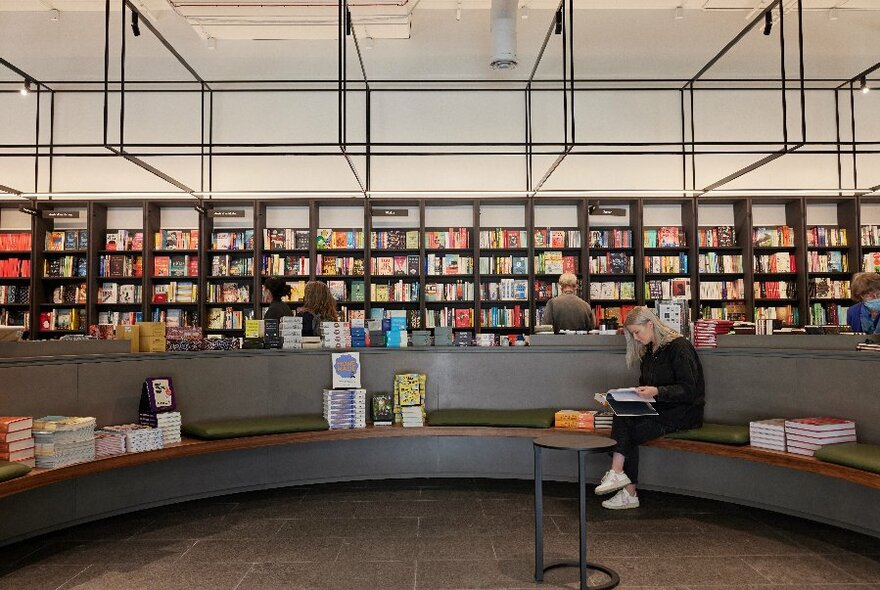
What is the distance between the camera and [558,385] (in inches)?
210

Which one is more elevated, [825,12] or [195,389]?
[825,12]

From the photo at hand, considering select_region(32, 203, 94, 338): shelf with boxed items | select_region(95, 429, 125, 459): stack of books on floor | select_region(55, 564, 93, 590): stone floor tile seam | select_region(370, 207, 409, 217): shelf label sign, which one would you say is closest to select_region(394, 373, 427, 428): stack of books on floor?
select_region(95, 429, 125, 459): stack of books on floor

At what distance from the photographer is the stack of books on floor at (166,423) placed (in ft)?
14.7

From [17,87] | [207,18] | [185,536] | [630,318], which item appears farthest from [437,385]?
[17,87]

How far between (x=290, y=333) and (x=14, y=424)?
83.7 inches

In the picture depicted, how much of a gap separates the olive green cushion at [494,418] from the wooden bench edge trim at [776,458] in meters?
0.81

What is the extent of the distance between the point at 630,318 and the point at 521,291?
371 cm

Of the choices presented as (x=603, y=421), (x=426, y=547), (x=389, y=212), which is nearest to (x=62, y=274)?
(x=389, y=212)

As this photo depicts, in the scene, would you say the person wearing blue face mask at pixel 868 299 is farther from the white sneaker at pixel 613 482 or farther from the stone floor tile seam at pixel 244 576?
the stone floor tile seam at pixel 244 576

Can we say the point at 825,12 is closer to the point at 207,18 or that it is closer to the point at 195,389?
the point at 207,18

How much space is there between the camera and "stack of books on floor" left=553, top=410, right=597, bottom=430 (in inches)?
193

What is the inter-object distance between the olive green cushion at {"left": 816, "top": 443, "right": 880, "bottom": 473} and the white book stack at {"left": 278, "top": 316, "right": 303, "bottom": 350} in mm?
3740

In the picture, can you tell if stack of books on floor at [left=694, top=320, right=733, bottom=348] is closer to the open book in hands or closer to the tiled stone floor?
the open book in hands

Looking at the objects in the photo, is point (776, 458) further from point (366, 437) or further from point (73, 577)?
point (73, 577)
